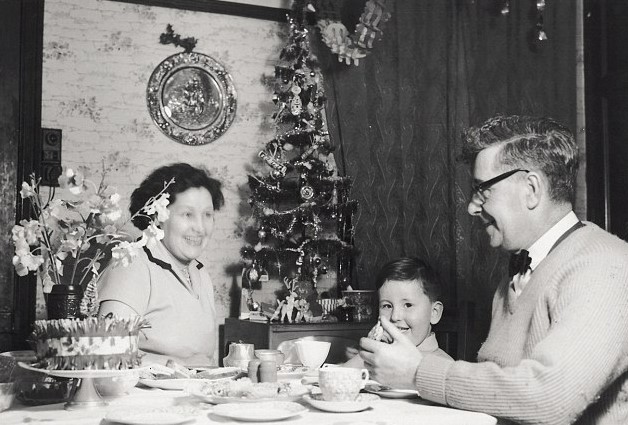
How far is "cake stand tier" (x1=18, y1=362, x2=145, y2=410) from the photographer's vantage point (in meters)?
1.93

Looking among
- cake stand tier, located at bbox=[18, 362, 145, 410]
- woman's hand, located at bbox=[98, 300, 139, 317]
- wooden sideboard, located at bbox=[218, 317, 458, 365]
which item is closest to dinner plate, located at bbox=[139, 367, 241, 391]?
cake stand tier, located at bbox=[18, 362, 145, 410]

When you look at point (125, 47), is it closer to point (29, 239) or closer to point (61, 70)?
point (61, 70)

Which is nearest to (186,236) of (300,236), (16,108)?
(300,236)

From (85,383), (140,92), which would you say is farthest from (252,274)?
(85,383)

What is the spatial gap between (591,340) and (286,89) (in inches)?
136

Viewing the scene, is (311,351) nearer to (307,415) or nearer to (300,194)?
(307,415)

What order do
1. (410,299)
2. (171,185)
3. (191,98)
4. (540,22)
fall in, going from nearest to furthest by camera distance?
(410,299)
(171,185)
(540,22)
(191,98)

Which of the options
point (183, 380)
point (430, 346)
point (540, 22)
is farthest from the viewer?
point (540, 22)

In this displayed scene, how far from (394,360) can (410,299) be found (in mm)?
1345

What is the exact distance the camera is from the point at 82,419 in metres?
1.86

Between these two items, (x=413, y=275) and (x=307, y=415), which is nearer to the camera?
(x=307, y=415)

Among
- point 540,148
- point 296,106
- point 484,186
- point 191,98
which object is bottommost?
point 484,186

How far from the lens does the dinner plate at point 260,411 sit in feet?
5.97

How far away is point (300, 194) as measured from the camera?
193 inches
